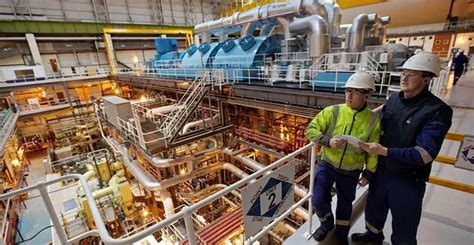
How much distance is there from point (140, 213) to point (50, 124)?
13824 mm

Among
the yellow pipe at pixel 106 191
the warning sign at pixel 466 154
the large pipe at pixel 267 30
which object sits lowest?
the yellow pipe at pixel 106 191

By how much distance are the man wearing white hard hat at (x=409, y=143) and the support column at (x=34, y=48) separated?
22859 mm

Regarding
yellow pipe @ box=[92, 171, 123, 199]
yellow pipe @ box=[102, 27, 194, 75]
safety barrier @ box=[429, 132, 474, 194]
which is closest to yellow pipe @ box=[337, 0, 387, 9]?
safety barrier @ box=[429, 132, 474, 194]

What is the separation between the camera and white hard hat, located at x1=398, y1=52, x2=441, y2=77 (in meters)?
1.45

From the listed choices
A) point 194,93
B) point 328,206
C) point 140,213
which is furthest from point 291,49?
point 140,213

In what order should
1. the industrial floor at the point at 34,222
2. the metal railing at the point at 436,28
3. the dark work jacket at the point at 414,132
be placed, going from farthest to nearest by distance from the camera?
the metal railing at the point at 436,28 → the industrial floor at the point at 34,222 → the dark work jacket at the point at 414,132

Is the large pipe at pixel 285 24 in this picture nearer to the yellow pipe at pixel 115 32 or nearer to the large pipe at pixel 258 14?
the large pipe at pixel 258 14

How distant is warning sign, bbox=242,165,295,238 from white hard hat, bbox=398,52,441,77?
1125 mm

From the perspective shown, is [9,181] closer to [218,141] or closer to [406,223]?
[218,141]

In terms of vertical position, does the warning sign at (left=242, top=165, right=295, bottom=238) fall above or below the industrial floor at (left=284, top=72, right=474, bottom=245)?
above

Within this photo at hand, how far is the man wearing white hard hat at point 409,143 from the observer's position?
144cm

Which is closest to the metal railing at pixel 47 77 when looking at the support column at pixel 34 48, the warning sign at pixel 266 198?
the support column at pixel 34 48

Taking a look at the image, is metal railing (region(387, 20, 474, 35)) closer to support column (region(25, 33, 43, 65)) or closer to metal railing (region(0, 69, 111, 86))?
metal railing (region(0, 69, 111, 86))

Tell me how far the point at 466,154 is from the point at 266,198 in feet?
7.49
